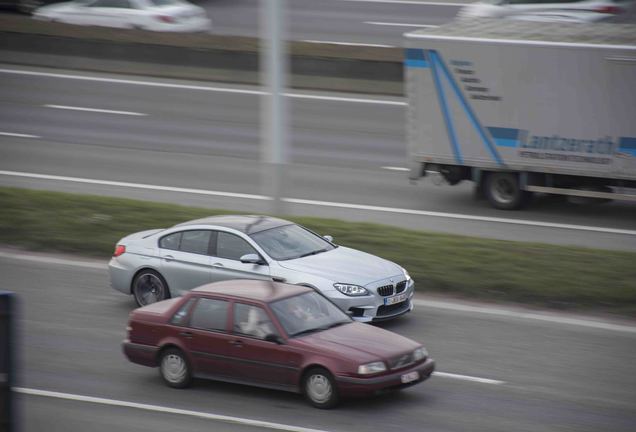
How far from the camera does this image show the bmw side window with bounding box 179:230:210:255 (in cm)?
1480

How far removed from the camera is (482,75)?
20.8 meters

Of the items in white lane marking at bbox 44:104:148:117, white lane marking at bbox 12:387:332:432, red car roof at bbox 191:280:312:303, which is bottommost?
white lane marking at bbox 12:387:332:432

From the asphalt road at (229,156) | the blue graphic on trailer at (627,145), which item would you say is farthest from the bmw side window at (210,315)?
the blue graphic on trailer at (627,145)

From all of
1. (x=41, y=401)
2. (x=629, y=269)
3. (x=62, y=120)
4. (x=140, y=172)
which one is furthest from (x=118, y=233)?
(x=62, y=120)

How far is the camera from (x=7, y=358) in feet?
24.9

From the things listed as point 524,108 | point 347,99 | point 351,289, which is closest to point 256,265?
point 351,289

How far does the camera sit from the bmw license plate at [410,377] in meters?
11.2

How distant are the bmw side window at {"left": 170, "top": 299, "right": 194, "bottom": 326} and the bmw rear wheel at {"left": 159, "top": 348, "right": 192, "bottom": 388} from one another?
298mm

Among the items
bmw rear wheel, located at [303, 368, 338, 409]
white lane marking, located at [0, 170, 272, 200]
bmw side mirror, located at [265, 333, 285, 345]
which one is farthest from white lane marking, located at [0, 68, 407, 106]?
bmw rear wheel, located at [303, 368, 338, 409]

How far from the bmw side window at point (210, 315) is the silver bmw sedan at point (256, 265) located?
7.10 feet

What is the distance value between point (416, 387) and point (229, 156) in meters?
14.0

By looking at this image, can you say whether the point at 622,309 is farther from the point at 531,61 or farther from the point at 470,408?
the point at 531,61

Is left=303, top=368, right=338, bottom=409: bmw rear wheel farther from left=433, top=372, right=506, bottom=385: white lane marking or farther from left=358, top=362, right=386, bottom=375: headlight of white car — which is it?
left=433, top=372, right=506, bottom=385: white lane marking

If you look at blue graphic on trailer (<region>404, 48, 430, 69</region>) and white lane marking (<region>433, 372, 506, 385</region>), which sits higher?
blue graphic on trailer (<region>404, 48, 430, 69</region>)
